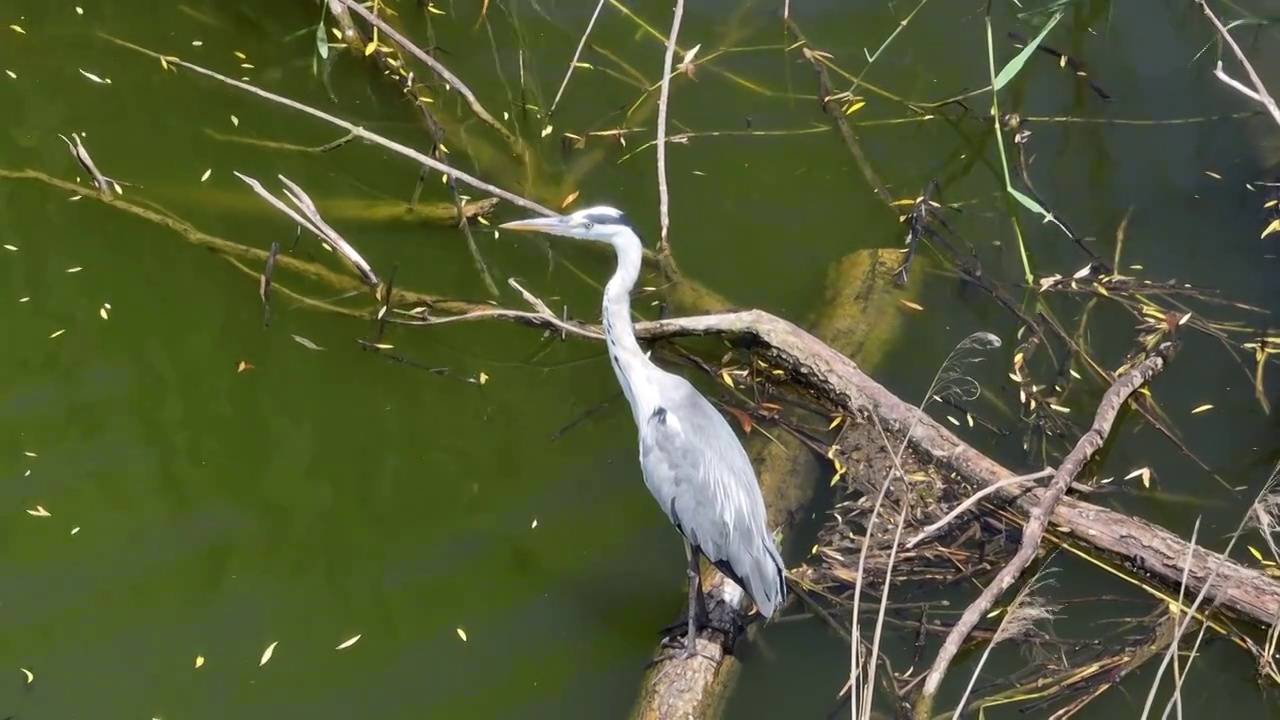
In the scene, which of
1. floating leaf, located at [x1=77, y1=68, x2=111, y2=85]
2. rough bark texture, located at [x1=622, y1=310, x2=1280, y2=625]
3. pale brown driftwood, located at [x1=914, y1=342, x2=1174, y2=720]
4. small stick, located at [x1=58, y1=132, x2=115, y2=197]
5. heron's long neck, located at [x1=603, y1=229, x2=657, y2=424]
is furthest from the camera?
floating leaf, located at [x1=77, y1=68, x2=111, y2=85]

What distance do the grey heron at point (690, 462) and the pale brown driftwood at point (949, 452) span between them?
0.48 metres

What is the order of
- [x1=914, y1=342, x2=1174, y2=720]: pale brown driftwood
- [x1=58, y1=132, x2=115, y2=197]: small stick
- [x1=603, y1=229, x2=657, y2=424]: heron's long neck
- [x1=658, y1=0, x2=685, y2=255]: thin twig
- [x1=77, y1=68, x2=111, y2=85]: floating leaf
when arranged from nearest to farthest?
[x1=914, y1=342, x2=1174, y2=720]: pale brown driftwood < [x1=603, y1=229, x2=657, y2=424]: heron's long neck < [x1=658, y1=0, x2=685, y2=255]: thin twig < [x1=58, y1=132, x2=115, y2=197]: small stick < [x1=77, y1=68, x2=111, y2=85]: floating leaf

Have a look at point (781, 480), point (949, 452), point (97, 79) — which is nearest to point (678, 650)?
point (781, 480)

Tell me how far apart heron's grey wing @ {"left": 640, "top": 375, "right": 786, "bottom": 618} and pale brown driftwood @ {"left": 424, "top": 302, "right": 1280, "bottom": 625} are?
483 millimetres

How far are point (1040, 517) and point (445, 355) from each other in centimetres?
206

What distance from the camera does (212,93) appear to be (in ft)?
13.6

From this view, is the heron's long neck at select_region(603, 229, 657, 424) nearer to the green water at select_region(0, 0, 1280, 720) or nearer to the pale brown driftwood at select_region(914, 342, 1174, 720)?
the green water at select_region(0, 0, 1280, 720)

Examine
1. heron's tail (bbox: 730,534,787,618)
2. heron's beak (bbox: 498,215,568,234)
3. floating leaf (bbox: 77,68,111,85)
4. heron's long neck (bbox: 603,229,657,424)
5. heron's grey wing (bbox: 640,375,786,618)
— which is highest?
heron's beak (bbox: 498,215,568,234)

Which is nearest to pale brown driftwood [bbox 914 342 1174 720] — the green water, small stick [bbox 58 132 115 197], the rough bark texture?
the rough bark texture

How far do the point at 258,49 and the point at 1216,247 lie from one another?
13.4 ft

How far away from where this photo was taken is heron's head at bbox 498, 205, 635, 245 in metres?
2.85

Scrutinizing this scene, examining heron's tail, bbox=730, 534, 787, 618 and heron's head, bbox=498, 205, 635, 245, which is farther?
heron's head, bbox=498, 205, 635, 245

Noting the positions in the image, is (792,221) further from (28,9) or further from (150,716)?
(28,9)

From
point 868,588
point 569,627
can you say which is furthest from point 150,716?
point 868,588
